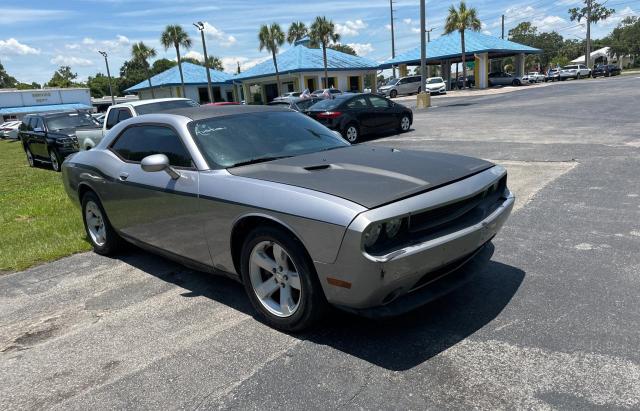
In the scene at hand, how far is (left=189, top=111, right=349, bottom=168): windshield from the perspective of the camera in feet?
13.3

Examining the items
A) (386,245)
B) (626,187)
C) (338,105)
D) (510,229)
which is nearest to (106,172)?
(386,245)

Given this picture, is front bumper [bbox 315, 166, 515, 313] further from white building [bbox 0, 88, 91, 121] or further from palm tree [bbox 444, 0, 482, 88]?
white building [bbox 0, 88, 91, 121]

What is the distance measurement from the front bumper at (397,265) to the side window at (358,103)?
1226 centimetres

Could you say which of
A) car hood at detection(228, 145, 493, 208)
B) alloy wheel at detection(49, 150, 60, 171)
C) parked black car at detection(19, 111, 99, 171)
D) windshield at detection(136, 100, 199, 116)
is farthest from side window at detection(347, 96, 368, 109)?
car hood at detection(228, 145, 493, 208)

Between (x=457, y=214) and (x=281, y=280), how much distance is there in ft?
4.21

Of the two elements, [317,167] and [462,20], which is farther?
[462,20]

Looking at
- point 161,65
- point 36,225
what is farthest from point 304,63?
point 161,65

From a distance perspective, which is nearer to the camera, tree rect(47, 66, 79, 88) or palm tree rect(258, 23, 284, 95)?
palm tree rect(258, 23, 284, 95)

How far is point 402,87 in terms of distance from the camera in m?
48.6

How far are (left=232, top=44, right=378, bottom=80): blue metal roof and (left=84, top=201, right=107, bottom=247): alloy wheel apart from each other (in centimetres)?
4639

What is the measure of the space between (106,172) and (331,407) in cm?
353

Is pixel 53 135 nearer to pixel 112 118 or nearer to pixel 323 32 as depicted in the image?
pixel 112 118

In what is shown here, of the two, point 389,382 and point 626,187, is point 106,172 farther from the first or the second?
point 626,187

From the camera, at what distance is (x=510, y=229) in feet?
17.6
